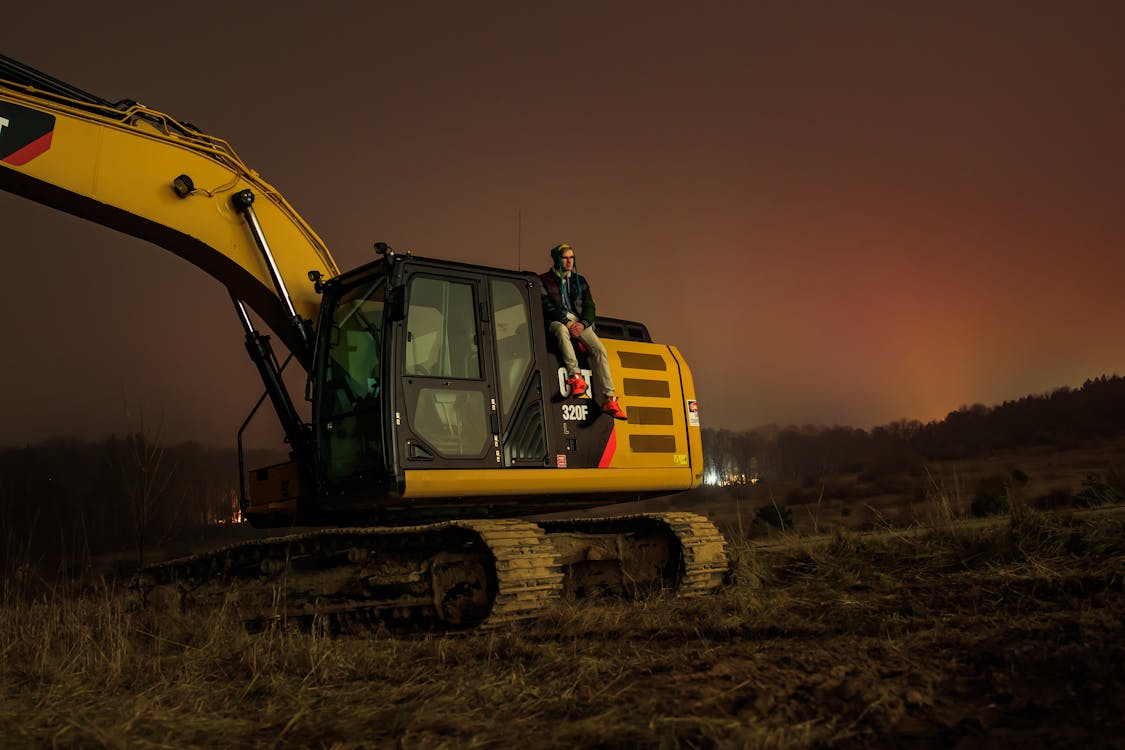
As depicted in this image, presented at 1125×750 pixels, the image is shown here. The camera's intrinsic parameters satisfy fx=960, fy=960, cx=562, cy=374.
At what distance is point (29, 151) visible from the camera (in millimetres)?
8367

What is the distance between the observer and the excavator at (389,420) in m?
7.95

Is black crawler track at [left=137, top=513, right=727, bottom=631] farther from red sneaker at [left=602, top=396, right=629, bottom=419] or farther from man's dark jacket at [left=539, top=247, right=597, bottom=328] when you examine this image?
man's dark jacket at [left=539, top=247, right=597, bottom=328]

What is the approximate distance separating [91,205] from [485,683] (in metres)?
6.35

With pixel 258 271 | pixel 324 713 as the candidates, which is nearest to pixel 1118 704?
pixel 324 713

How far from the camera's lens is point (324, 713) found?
4375 mm

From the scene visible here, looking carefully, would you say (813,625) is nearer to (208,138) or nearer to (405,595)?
(405,595)

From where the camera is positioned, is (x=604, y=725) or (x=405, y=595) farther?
(x=405, y=595)

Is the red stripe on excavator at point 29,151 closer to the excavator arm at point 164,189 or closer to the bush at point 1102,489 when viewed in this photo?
the excavator arm at point 164,189

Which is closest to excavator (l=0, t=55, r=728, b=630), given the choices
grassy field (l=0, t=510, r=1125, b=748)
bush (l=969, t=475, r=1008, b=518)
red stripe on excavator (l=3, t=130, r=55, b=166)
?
red stripe on excavator (l=3, t=130, r=55, b=166)

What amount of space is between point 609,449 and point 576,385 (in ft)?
2.74

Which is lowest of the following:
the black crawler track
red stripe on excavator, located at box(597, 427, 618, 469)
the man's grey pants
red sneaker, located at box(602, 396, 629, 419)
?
the black crawler track

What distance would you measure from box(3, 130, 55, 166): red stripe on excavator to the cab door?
3443 mm

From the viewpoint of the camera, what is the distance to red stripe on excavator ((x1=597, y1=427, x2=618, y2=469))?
9.34 m

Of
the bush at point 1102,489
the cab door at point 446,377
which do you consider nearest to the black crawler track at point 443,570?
the cab door at point 446,377
